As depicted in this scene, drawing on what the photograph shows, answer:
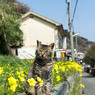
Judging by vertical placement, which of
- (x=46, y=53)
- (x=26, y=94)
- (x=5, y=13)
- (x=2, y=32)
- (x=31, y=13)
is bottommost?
(x=26, y=94)

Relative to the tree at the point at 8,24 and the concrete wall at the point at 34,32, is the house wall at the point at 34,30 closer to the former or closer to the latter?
the concrete wall at the point at 34,32

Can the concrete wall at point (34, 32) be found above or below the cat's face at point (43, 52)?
above

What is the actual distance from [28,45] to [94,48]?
53.9 feet

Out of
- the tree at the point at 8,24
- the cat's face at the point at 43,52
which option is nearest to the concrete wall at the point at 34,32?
the tree at the point at 8,24

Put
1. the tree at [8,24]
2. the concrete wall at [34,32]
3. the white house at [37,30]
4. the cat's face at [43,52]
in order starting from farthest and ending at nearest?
1. the concrete wall at [34,32]
2. the white house at [37,30]
3. the tree at [8,24]
4. the cat's face at [43,52]

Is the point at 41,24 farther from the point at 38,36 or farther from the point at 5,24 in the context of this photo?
the point at 5,24

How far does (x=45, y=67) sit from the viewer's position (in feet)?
9.67

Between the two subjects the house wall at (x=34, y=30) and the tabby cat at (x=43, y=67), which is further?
the house wall at (x=34, y=30)

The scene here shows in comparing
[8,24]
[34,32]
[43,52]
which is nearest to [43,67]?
[43,52]

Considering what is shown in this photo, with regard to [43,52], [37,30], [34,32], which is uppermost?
[37,30]

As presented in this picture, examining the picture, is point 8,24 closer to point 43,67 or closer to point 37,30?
point 37,30

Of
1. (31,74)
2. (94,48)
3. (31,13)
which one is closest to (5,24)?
(31,13)

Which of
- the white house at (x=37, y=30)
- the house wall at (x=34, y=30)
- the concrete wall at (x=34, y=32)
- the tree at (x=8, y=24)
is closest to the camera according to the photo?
the tree at (x=8, y=24)

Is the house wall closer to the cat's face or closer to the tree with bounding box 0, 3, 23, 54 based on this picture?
the tree with bounding box 0, 3, 23, 54
